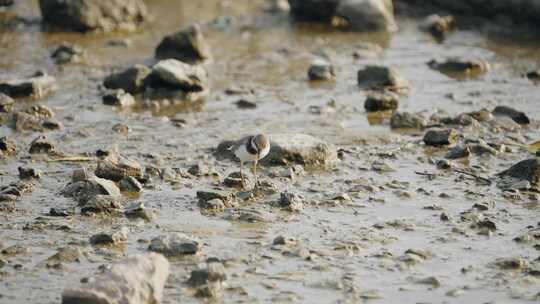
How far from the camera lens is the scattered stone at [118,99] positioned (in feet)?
40.1

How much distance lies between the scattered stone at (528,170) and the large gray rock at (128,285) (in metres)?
4.15

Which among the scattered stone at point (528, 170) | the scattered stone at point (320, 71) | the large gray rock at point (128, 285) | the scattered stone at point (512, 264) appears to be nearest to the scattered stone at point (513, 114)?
the scattered stone at point (528, 170)

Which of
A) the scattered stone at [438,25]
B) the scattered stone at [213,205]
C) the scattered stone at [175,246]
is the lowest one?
the scattered stone at [175,246]

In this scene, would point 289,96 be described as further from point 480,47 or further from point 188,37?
point 480,47

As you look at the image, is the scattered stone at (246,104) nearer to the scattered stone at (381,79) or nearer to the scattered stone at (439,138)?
the scattered stone at (381,79)

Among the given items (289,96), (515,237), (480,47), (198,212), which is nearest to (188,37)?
(289,96)

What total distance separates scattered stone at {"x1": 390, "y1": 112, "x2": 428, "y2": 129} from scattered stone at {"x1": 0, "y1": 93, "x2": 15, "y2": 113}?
4.61 meters

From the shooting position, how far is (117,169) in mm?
9312

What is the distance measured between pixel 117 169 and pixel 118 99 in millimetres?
3060

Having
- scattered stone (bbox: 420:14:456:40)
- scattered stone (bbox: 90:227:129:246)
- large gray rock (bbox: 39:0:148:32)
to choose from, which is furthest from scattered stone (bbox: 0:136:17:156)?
scattered stone (bbox: 420:14:456:40)

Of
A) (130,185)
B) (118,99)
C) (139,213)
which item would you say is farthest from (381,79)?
(139,213)

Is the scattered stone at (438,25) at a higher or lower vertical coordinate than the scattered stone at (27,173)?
higher

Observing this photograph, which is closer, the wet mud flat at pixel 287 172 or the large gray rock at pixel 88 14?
the wet mud flat at pixel 287 172

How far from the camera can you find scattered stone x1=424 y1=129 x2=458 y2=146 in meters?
10.6
